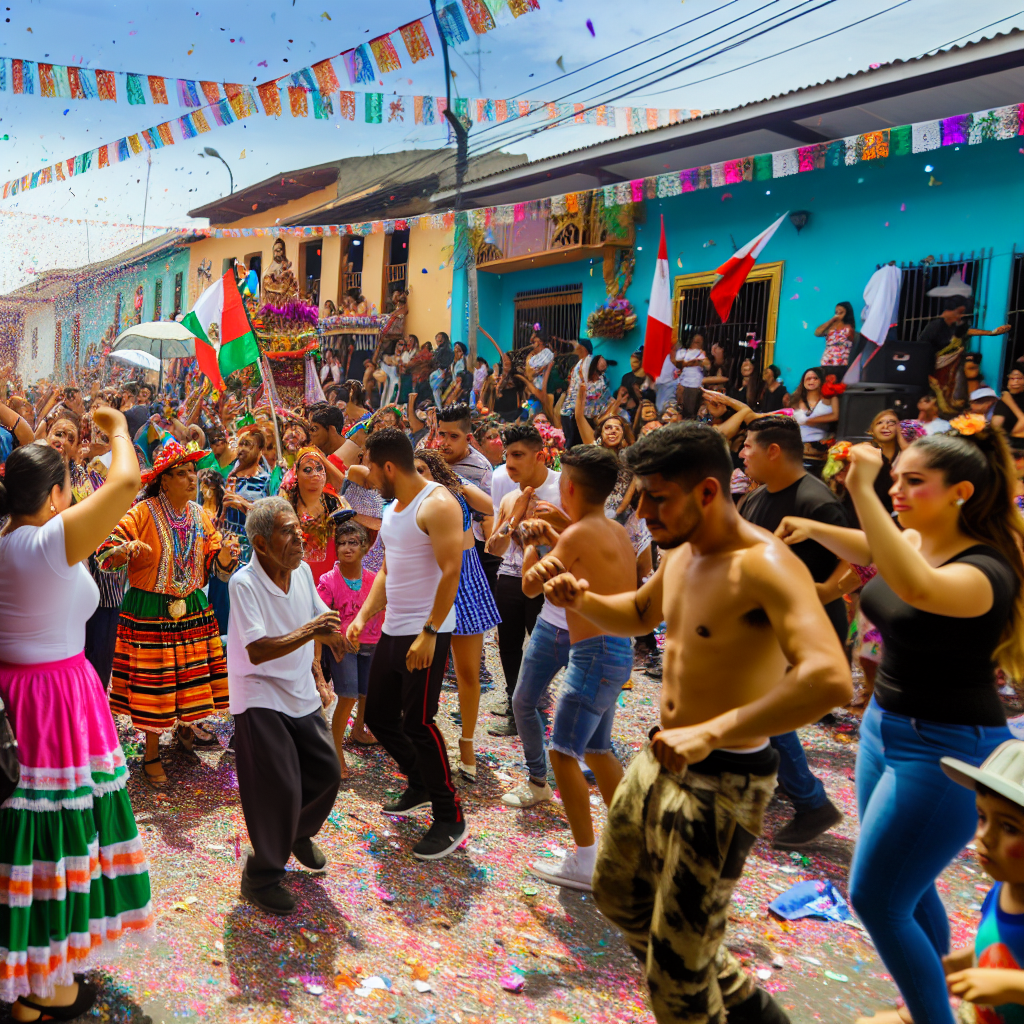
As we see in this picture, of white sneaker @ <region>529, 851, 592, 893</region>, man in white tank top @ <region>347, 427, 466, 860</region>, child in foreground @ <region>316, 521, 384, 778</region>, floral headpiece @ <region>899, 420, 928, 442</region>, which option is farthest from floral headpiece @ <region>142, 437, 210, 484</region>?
floral headpiece @ <region>899, 420, 928, 442</region>

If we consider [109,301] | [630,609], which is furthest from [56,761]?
[109,301]

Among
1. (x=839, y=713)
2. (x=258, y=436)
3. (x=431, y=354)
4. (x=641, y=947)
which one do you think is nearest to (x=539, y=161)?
(x=431, y=354)

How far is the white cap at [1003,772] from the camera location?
201 centimetres

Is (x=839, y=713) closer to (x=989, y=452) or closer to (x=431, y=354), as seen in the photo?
(x=989, y=452)

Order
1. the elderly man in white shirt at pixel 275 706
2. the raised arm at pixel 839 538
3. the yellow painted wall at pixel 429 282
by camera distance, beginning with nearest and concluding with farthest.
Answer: the raised arm at pixel 839 538, the elderly man in white shirt at pixel 275 706, the yellow painted wall at pixel 429 282

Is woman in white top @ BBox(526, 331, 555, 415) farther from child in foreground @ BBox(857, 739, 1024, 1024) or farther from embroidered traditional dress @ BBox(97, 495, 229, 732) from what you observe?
child in foreground @ BBox(857, 739, 1024, 1024)

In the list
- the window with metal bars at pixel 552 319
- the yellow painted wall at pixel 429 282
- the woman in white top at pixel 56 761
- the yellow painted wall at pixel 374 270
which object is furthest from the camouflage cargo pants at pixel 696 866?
the yellow painted wall at pixel 374 270

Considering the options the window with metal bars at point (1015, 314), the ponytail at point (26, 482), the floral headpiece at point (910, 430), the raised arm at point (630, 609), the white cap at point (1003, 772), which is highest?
the window with metal bars at point (1015, 314)

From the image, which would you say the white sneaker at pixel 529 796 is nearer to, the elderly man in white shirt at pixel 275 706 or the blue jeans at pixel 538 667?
the blue jeans at pixel 538 667

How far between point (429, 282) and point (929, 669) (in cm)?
1869

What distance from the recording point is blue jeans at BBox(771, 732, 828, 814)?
4.44 metres

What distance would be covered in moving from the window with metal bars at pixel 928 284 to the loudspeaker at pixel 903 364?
41.4 inches

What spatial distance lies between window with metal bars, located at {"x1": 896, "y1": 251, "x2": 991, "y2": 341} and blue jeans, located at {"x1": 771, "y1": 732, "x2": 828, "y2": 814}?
7665 millimetres

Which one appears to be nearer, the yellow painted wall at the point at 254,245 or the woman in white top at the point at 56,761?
the woman in white top at the point at 56,761
